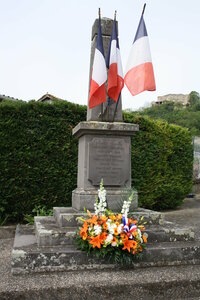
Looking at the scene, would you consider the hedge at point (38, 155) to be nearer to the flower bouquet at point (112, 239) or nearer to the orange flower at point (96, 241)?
the flower bouquet at point (112, 239)

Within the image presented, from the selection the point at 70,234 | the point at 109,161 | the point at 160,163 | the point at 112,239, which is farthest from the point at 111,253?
the point at 160,163

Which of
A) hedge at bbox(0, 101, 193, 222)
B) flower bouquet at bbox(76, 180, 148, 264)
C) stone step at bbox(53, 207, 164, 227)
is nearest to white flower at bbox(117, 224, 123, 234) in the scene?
flower bouquet at bbox(76, 180, 148, 264)

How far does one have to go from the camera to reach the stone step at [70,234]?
11.8 ft

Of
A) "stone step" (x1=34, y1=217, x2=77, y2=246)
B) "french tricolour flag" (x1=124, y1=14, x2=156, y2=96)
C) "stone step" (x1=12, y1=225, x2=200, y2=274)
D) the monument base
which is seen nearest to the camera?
"stone step" (x1=12, y1=225, x2=200, y2=274)

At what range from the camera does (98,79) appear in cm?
429

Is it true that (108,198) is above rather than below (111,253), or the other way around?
above

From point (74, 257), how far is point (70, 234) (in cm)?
33

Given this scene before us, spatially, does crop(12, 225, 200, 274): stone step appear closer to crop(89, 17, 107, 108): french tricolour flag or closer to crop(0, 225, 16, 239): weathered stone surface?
crop(89, 17, 107, 108): french tricolour flag

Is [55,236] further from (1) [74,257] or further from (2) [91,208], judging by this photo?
(2) [91,208]

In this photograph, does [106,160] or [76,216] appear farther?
[106,160]

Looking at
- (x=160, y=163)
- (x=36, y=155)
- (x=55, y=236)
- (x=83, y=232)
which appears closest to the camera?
(x=83, y=232)

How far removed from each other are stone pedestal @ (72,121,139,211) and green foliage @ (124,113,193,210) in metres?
4.00

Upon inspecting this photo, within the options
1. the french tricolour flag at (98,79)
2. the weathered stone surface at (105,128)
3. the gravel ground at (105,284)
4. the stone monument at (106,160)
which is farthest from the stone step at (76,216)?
the french tricolour flag at (98,79)

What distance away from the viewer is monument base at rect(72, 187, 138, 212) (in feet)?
13.9
